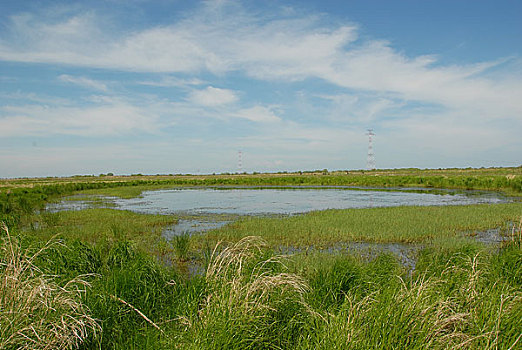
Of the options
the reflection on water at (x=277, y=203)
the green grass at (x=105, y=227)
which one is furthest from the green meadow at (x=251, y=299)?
the reflection on water at (x=277, y=203)

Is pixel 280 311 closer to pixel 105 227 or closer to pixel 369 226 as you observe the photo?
pixel 369 226

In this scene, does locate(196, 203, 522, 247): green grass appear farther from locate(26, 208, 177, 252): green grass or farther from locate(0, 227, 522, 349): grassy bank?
locate(0, 227, 522, 349): grassy bank

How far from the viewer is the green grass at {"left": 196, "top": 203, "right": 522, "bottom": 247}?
1170cm

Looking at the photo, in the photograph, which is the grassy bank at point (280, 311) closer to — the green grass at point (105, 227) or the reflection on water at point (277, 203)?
the green grass at point (105, 227)

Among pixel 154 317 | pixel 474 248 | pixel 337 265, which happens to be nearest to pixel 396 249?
pixel 474 248

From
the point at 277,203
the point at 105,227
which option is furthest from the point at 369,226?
the point at 277,203

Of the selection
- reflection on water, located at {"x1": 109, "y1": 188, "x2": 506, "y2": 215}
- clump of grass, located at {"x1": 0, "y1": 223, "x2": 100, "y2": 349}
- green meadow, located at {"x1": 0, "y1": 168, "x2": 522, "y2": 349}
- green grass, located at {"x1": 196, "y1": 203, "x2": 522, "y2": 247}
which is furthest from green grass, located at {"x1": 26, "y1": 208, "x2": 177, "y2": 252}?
clump of grass, located at {"x1": 0, "y1": 223, "x2": 100, "y2": 349}

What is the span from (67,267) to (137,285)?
212cm

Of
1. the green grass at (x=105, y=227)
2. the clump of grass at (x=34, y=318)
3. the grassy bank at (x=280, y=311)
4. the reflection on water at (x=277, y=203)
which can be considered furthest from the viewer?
the reflection on water at (x=277, y=203)

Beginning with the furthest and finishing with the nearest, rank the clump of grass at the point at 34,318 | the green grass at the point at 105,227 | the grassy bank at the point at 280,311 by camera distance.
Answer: the green grass at the point at 105,227 < the clump of grass at the point at 34,318 < the grassy bank at the point at 280,311

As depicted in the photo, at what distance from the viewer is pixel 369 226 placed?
44.3 ft

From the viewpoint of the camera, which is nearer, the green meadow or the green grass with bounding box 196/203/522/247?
the green meadow

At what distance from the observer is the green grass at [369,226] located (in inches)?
460

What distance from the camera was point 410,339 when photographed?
11.6ft
